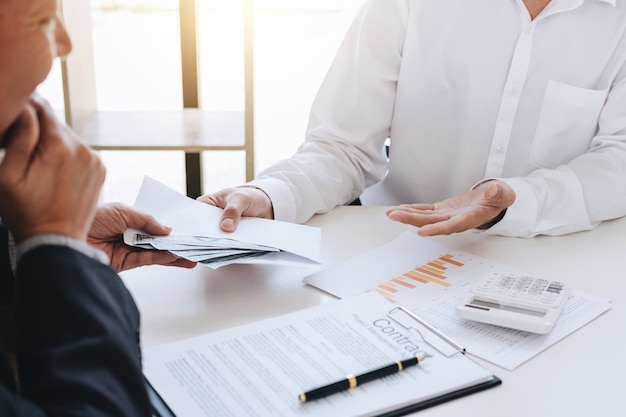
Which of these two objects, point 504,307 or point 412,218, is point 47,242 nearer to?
point 504,307

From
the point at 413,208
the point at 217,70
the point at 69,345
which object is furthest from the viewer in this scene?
the point at 217,70

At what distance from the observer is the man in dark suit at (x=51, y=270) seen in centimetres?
55

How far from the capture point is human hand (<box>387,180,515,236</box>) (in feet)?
3.78

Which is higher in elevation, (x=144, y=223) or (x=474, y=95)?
(x=474, y=95)

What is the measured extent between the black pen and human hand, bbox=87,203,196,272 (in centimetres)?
39

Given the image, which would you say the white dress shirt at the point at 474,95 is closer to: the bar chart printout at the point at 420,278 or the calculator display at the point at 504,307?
the bar chart printout at the point at 420,278

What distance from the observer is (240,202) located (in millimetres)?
1129

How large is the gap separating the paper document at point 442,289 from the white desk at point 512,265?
0.02m

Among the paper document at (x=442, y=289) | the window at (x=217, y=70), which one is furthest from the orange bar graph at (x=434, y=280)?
the window at (x=217, y=70)

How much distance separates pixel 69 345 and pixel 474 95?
1.15 meters

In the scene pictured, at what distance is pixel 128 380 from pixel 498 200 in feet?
2.66

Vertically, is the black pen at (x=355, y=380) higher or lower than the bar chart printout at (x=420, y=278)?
higher

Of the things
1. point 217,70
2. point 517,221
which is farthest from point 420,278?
point 217,70

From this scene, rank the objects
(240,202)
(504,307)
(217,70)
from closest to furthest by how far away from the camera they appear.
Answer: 1. (504,307)
2. (240,202)
3. (217,70)
